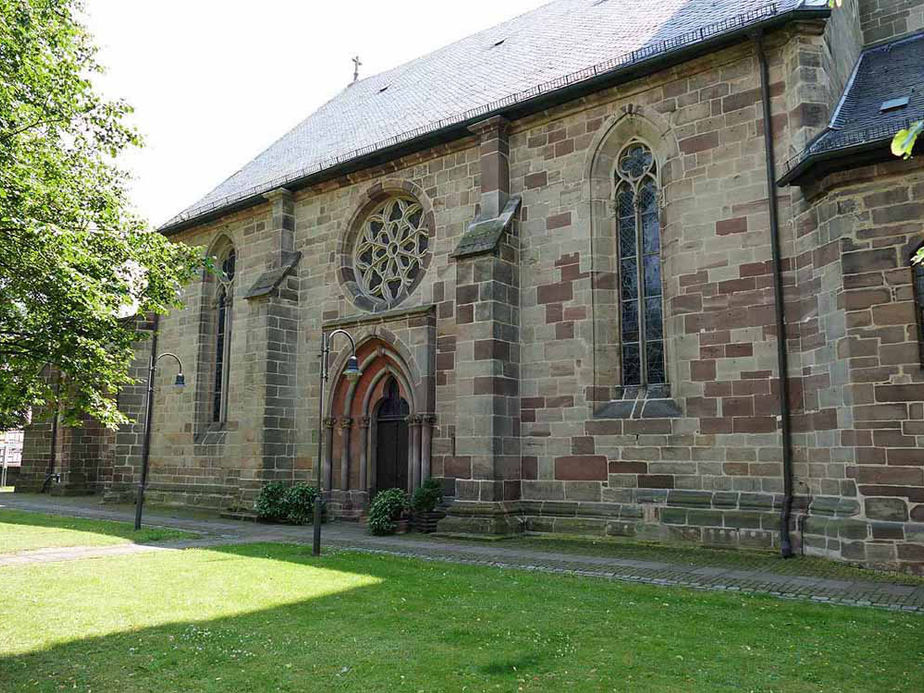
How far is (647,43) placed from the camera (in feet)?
43.2

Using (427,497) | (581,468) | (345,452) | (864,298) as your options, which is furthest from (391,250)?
(864,298)

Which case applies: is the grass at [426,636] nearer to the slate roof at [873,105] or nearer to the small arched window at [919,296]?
the small arched window at [919,296]

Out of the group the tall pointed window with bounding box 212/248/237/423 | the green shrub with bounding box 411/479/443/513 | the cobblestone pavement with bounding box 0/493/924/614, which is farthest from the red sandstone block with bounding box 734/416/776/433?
the tall pointed window with bounding box 212/248/237/423

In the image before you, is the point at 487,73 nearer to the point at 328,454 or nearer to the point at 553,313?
the point at 553,313

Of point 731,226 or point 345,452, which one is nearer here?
point 731,226

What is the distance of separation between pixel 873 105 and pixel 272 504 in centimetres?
1343

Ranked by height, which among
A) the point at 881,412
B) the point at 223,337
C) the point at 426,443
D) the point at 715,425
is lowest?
the point at 426,443

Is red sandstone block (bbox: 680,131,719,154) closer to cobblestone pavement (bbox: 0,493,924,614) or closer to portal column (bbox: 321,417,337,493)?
cobblestone pavement (bbox: 0,493,924,614)

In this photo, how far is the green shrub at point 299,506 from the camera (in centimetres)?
1552

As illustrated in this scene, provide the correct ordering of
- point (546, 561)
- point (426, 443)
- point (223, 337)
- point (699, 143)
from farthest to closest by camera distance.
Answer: point (223, 337)
point (426, 443)
point (699, 143)
point (546, 561)

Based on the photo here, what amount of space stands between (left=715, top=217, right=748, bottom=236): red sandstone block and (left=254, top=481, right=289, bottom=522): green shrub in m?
10.3

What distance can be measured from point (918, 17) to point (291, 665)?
49.4 feet

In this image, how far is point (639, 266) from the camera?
12.8 metres

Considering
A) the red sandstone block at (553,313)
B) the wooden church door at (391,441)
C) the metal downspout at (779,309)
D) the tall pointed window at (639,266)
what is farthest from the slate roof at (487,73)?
the wooden church door at (391,441)
